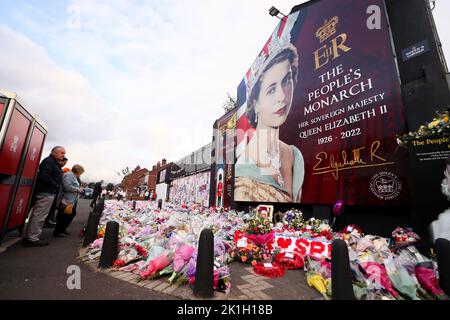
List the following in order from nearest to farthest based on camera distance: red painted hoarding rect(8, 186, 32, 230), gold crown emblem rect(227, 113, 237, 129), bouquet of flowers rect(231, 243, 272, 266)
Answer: bouquet of flowers rect(231, 243, 272, 266), red painted hoarding rect(8, 186, 32, 230), gold crown emblem rect(227, 113, 237, 129)

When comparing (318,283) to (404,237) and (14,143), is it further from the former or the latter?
(14,143)

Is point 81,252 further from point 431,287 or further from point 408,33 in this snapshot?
point 408,33

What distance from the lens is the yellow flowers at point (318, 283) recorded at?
8.47ft

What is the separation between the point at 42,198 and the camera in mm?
4289

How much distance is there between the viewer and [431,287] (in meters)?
2.42

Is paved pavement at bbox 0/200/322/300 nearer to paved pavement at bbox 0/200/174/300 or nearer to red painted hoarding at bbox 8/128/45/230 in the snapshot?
paved pavement at bbox 0/200/174/300

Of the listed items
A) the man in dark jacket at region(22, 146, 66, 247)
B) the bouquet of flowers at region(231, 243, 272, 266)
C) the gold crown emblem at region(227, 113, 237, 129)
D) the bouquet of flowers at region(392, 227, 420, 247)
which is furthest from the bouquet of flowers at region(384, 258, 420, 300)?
the gold crown emblem at region(227, 113, 237, 129)

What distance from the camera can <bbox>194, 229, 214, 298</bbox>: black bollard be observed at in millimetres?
2396

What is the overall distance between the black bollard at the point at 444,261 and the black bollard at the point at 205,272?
2441 mm

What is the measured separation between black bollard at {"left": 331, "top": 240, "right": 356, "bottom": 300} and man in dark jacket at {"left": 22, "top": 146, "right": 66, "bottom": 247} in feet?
17.2

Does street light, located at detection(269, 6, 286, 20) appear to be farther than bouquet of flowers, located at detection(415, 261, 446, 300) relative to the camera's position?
Yes

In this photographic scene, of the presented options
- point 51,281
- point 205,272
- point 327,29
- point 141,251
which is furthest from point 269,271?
point 327,29

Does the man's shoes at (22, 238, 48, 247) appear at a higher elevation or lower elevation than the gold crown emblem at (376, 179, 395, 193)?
lower
